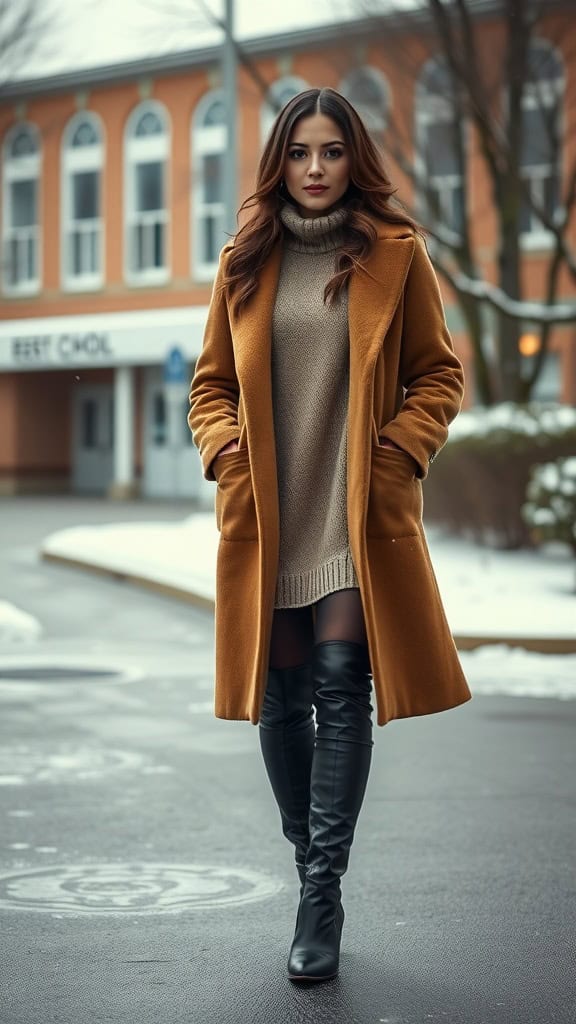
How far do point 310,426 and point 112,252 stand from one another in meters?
34.6

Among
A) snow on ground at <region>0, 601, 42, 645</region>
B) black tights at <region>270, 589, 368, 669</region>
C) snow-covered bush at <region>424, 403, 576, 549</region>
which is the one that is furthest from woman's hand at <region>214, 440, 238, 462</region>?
snow-covered bush at <region>424, 403, 576, 549</region>

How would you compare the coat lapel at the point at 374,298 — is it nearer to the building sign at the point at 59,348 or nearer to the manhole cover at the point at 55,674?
the manhole cover at the point at 55,674

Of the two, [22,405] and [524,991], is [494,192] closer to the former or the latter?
[524,991]

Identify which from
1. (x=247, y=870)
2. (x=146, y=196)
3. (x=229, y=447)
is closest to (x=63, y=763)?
(x=247, y=870)

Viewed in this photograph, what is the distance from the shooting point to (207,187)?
119ft

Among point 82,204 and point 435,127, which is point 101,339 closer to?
point 82,204

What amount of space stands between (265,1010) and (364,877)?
4.44 ft

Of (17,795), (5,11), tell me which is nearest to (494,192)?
(5,11)

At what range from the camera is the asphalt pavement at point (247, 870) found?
3.73 meters

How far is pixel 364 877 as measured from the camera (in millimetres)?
4938

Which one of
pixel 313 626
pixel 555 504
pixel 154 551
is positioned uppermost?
pixel 313 626

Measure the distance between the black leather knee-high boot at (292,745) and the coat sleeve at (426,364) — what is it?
597 mm

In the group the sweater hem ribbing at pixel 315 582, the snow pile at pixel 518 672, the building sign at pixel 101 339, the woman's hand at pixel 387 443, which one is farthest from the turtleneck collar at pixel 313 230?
the building sign at pixel 101 339

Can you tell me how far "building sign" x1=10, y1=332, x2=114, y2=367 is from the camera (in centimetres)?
3669
